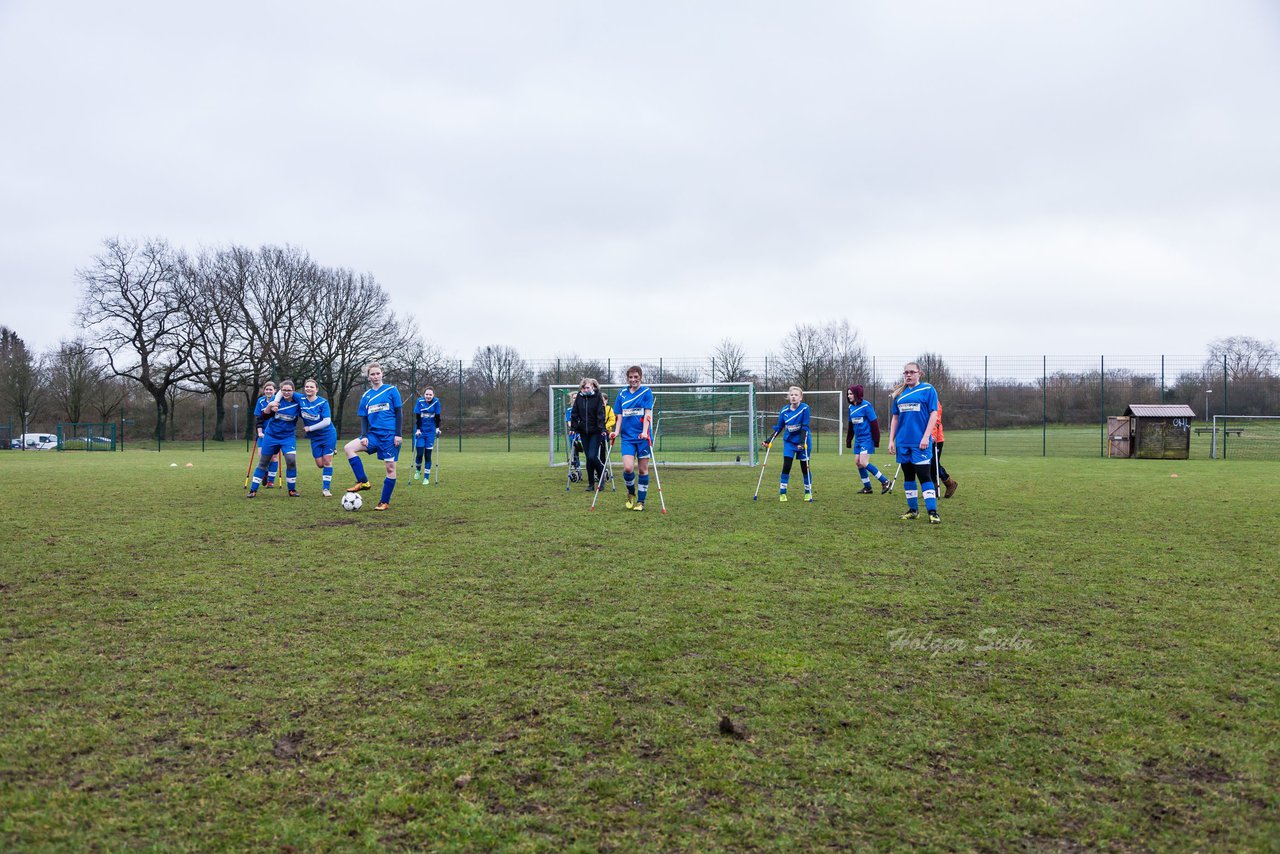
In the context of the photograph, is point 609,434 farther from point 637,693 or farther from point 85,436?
point 85,436

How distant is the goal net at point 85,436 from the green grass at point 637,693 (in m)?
36.7

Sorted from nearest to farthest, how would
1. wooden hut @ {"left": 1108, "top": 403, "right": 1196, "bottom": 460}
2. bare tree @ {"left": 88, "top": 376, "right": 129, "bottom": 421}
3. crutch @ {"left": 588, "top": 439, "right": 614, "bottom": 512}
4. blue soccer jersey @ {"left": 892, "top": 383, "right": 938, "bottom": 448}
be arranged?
blue soccer jersey @ {"left": 892, "top": 383, "right": 938, "bottom": 448} → crutch @ {"left": 588, "top": 439, "right": 614, "bottom": 512} → wooden hut @ {"left": 1108, "top": 403, "right": 1196, "bottom": 460} → bare tree @ {"left": 88, "top": 376, "right": 129, "bottom": 421}

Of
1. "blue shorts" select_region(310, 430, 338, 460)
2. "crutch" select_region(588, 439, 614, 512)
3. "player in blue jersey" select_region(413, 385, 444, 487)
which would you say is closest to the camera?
"crutch" select_region(588, 439, 614, 512)

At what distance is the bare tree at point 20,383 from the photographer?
4503 cm

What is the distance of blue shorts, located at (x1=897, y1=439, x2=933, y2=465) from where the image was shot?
954 cm

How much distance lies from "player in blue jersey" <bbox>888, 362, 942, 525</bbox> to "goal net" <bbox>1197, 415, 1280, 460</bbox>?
20.0 meters

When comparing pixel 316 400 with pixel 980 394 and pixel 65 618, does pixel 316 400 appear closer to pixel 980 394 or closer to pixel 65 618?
pixel 65 618

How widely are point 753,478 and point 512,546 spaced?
30.5 feet

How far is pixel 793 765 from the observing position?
302cm

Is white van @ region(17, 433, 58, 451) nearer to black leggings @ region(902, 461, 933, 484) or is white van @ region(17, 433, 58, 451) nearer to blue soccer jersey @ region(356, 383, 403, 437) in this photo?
blue soccer jersey @ region(356, 383, 403, 437)

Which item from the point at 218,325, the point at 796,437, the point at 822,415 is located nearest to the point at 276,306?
the point at 218,325

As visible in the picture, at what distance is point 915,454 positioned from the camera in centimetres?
965

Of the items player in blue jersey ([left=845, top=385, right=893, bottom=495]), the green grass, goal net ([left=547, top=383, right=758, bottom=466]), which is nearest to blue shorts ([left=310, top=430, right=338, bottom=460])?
the green grass

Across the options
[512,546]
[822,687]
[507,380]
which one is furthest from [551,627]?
[507,380]
